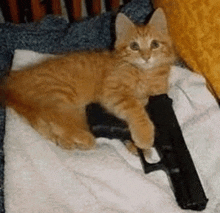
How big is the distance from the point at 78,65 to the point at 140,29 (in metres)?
0.36

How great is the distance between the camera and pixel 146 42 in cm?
140

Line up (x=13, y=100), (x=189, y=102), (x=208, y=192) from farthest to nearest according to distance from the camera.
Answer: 1. (x=189, y=102)
2. (x=13, y=100)
3. (x=208, y=192)

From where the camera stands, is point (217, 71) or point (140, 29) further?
point (140, 29)

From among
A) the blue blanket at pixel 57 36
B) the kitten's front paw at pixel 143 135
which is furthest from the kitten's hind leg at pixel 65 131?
the blue blanket at pixel 57 36

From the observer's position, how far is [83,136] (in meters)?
1.29

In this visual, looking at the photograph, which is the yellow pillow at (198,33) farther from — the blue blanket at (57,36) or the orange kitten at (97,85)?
the blue blanket at (57,36)

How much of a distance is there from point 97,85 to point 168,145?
54cm

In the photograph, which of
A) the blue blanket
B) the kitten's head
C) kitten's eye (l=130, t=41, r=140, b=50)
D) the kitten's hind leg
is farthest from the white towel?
the blue blanket

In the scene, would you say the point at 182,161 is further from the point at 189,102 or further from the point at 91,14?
the point at 91,14

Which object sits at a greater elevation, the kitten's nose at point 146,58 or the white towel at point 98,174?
the kitten's nose at point 146,58

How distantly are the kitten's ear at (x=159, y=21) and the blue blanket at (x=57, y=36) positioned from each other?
0.29 m

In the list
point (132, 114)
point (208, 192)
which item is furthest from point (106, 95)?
point (208, 192)

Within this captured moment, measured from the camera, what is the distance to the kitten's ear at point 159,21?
1383 millimetres

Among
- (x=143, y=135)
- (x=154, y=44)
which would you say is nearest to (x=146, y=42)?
(x=154, y=44)
